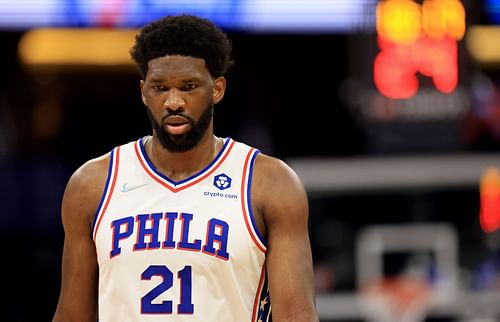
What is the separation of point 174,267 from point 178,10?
5.04 meters

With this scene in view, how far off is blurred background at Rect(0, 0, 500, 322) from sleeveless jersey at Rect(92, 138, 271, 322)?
6320mm

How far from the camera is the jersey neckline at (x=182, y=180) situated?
14.6ft

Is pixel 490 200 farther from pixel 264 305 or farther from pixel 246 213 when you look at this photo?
pixel 246 213

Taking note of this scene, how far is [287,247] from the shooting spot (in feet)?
14.1

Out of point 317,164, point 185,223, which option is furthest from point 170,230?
point 317,164

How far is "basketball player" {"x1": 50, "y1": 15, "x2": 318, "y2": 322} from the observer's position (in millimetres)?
4270

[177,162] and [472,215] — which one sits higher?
[472,215]

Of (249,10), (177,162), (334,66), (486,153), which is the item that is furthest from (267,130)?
→ (177,162)

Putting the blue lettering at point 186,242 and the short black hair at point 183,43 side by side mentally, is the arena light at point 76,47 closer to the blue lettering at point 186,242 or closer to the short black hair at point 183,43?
the short black hair at point 183,43

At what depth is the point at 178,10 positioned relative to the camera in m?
9.06

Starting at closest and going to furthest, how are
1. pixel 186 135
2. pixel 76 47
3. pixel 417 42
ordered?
pixel 186 135 → pixel 417 42 → pixel 76 47

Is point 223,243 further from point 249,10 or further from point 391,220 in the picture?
point 391,220

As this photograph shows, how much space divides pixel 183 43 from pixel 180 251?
758 millimetres

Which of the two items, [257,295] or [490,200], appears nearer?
[257,295]
